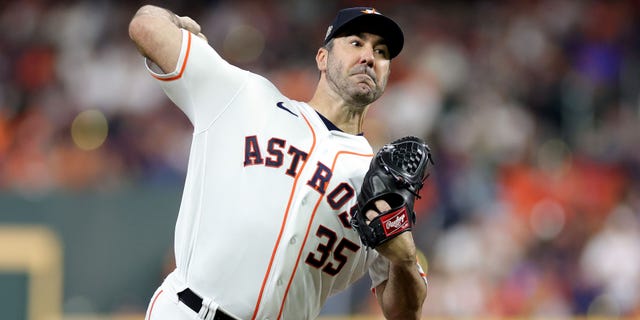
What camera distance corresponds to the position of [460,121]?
31.1 ft

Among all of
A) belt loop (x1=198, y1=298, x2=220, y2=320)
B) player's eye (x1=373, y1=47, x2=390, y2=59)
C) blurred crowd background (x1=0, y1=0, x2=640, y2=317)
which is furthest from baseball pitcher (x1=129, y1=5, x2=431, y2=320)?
blurred crowd background (x1=0, y1=0, x2=640, y2=317)

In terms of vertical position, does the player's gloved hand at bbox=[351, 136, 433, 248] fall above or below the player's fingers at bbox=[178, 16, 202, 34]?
below

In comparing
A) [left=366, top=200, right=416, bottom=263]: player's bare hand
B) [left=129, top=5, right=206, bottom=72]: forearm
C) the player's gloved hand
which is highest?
[left=129, top=5, right=206, bottom=72]: forearm

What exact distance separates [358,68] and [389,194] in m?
0.67

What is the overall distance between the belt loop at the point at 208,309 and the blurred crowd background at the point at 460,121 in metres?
4.53

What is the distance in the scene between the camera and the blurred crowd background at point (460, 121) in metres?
8.35

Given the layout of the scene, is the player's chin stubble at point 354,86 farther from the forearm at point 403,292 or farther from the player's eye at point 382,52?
the forearm at point 403,292

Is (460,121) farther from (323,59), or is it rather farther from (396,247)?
(396,247)

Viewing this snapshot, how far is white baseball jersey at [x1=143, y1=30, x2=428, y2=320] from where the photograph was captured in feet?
12.1

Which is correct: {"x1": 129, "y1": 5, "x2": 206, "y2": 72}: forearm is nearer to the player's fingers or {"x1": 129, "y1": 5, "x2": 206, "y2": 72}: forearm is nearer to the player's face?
the player's fingers

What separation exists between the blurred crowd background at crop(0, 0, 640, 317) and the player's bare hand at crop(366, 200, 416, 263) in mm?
4524

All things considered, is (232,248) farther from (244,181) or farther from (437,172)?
(437,172)

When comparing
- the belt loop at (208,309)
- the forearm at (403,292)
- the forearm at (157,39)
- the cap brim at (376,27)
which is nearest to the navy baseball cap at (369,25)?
the cap brim at (376,27)

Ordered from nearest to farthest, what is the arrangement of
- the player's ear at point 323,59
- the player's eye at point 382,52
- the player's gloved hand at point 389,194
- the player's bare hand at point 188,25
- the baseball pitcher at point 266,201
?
the player's gloved hand at point 389,194 < the baseball pitcher at point 266,201 < the player's bare hand at point 188,25 < the player's eye at point 382,52 < the player's ear at point 323,59
